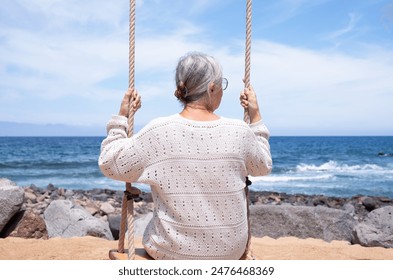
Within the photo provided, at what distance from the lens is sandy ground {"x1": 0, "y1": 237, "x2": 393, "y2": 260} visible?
4430 millimetres

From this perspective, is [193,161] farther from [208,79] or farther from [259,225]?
[259,225]

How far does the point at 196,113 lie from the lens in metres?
2.14

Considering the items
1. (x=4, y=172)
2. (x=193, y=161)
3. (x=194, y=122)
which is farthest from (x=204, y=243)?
(x=4, y=172)

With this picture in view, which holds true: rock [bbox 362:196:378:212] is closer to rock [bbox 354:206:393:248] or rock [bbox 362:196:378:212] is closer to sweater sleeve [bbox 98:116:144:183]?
rock [bbox 354:206:393:248]

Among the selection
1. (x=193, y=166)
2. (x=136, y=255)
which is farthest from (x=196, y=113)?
(x=136, y=255)

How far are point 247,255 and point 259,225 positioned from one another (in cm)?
365

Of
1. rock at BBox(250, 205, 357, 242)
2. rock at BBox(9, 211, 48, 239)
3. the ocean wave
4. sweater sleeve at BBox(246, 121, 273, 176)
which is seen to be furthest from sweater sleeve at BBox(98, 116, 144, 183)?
the ocean wave

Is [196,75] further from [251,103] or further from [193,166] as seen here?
[251,103]

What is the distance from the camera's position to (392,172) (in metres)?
23.1

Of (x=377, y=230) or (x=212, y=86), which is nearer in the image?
(x=212, y=86)

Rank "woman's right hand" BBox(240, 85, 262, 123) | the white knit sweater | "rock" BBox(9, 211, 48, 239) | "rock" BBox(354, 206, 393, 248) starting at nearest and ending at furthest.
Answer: the white knit sweater < "woman's right hand" BBox(240, 85, 262, 123) < "rock" BBox(354, 206, 393, 248) < "rock" BBox(9, 211, 48, 239)

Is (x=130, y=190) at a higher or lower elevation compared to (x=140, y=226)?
higher

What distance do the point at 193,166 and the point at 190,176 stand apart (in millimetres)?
46

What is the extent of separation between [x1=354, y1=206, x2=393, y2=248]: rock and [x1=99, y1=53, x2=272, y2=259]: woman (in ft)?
11.6
